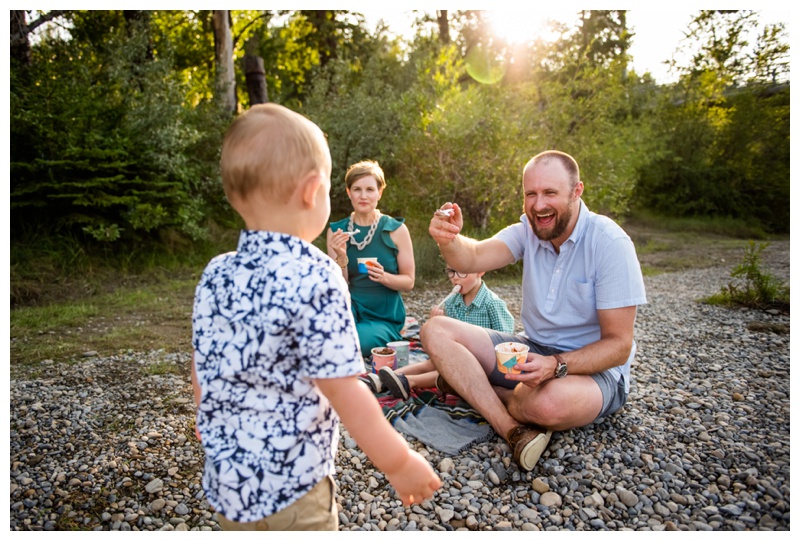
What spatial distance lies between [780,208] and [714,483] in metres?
17.2

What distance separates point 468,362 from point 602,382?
707mm

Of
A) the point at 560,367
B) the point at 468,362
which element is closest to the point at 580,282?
the point at 560,367

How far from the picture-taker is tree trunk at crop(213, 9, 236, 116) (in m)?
11.2

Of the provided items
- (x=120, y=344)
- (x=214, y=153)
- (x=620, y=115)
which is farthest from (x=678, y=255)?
(x=120, y=344)

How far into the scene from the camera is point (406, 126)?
953 cm

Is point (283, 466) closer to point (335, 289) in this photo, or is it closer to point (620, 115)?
point (335, 289)

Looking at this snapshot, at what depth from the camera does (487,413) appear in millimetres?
2967

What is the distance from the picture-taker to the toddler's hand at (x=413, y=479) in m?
1.35

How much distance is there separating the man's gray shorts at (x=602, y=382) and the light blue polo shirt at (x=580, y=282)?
0.03m

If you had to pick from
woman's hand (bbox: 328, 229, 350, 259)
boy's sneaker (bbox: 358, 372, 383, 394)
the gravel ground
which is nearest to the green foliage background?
woman's hand (bbox: 328, 229, 350, 259)

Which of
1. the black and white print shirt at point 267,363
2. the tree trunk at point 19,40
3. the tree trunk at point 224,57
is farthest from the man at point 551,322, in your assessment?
the tree trunk at point 224,57

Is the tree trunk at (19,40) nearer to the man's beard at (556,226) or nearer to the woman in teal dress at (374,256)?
the woman in teal dress at (374,256)

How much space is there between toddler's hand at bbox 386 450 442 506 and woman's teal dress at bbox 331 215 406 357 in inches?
116

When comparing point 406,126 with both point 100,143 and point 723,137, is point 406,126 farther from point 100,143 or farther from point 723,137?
point 723,137
